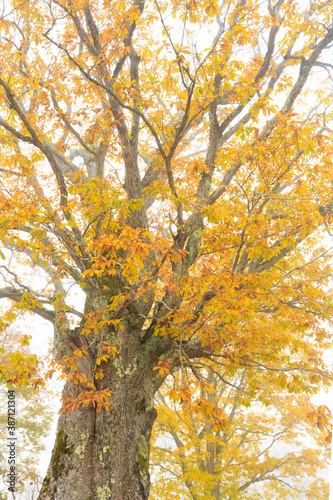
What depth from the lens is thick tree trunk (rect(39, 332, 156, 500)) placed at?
2.83m

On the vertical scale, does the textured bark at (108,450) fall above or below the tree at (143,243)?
below

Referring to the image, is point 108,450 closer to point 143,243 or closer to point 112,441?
point 112,441

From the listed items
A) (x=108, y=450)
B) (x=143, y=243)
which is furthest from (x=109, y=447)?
(x=143, y=243)

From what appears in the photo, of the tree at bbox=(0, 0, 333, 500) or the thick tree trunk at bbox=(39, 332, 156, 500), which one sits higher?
the tree at bbox=(0, 0, 333, 500)

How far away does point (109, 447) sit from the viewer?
298 centimetres

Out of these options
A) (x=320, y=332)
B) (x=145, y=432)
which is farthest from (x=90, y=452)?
(x=320, y=332)

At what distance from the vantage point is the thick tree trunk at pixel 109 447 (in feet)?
9.29

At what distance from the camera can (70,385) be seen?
3.57 m

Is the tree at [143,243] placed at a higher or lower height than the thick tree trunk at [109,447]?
higher

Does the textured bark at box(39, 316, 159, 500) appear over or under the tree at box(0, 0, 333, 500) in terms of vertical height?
under

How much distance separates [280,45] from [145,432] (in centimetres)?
505

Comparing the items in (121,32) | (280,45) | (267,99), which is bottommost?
(267,99)

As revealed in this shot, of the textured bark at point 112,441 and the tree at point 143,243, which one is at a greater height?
the tree at point 143,243

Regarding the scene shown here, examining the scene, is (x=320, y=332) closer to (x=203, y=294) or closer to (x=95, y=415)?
(x=203, y=294)
